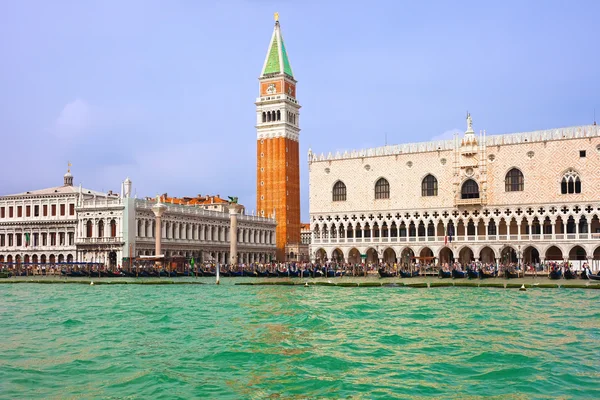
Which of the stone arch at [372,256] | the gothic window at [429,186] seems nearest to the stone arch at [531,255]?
the gothic window at [429,186]

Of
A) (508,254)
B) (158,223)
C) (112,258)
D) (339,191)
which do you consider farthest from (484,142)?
(112,258)

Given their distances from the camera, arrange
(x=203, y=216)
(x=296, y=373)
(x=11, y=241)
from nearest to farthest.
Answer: (x=296, y=373), (x=11, y=241), (x=203, y=216)

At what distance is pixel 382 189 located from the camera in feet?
173

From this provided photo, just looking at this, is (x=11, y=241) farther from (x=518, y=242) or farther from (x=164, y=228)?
(x=518, y=242)

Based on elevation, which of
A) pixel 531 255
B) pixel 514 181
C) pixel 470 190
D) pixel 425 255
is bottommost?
pixel 531 255

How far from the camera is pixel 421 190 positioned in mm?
50750

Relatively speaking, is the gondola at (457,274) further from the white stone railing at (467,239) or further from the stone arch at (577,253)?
the stone arch at (577,253)

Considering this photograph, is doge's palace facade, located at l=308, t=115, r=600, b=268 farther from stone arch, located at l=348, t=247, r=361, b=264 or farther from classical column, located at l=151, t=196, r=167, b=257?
classical column, located at l=151, t=196, r=167, b=257

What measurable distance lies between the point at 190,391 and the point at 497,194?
40587 mm

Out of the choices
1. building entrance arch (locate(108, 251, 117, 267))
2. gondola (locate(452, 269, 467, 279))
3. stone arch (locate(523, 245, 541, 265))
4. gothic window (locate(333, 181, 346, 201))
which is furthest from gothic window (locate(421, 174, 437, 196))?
building entrance arch (locate(108, 251, 117, 267))

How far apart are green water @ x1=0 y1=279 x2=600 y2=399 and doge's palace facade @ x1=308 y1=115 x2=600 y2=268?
2341 cm

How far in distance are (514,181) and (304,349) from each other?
37.1 metres

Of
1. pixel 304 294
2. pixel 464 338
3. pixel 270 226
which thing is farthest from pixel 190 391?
pixel 270 226

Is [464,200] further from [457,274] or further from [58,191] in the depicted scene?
[58,191]
